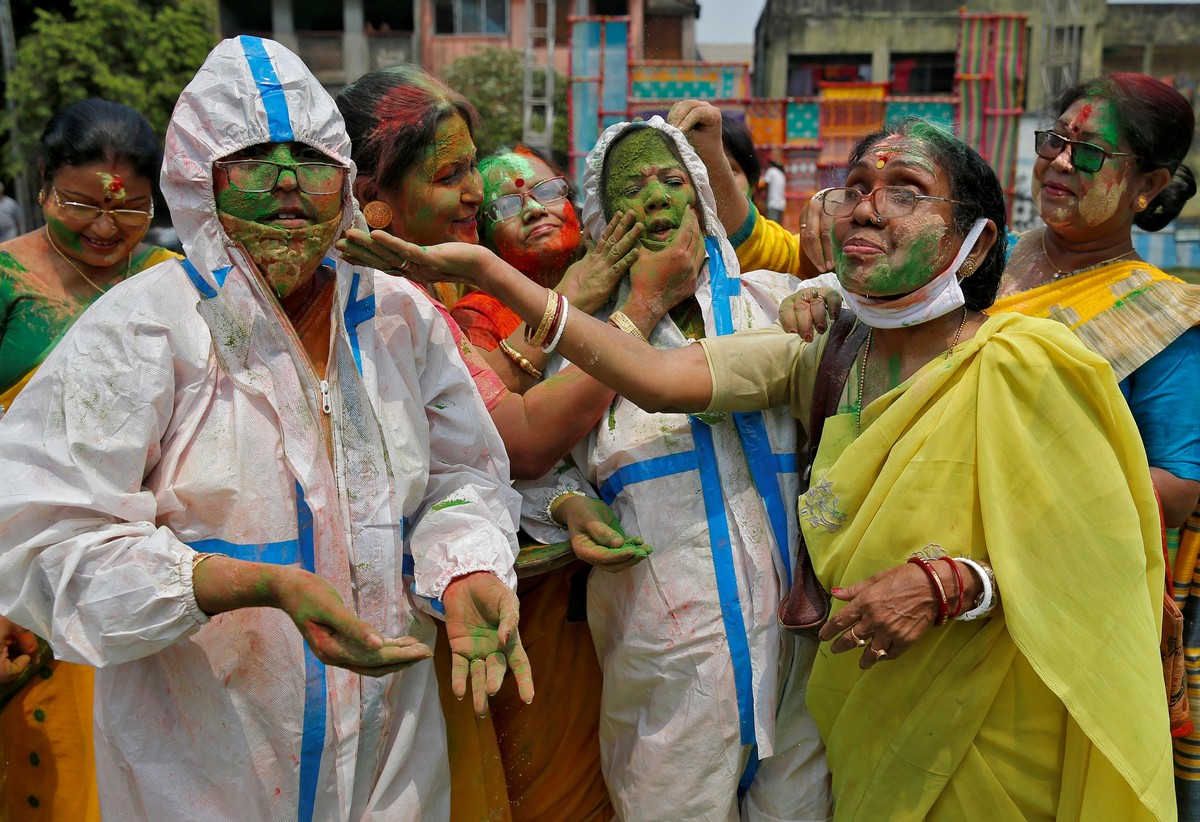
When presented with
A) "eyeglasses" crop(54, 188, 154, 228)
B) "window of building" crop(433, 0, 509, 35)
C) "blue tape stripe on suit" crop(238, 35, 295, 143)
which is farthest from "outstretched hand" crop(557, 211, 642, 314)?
"window of building" crop(433, 0, 509, 35)

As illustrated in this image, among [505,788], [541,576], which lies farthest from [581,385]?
[505,788]

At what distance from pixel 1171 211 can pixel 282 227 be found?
268 cm

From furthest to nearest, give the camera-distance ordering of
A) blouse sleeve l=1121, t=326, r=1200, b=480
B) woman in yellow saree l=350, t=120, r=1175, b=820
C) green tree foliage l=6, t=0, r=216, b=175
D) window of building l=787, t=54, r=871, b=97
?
window of building l=787, t=54, r=871, b=97
green tree foliage l=6, t=0, r=216, b=175
blouse sleeve l=1121, t=326, r=1200, b=480
woman in yellow saree l=350, t=120, r=1175, b=820

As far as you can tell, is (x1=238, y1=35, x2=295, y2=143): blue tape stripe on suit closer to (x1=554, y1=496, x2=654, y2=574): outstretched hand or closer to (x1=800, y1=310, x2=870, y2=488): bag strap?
(x1=554, y1=496, x2=654, y2=574): outstretched hand

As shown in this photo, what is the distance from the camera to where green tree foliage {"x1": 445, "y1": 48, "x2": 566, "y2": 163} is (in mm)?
22406

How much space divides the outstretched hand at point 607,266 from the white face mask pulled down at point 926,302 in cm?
67

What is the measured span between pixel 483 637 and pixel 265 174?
3.38ft

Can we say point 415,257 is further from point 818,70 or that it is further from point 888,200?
point 818,70

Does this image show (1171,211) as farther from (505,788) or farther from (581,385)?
(505,788)

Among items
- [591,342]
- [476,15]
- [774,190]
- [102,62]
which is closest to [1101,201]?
[591,342]

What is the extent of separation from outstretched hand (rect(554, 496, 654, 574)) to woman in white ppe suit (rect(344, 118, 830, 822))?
0.24 feet

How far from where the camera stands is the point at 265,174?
2201 millimetres

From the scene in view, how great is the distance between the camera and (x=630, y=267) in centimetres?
293

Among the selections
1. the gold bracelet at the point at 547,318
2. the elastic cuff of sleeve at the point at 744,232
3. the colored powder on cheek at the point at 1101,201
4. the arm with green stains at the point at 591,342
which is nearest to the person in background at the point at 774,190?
the elastic cuff of sleeve at the point at 744,232
